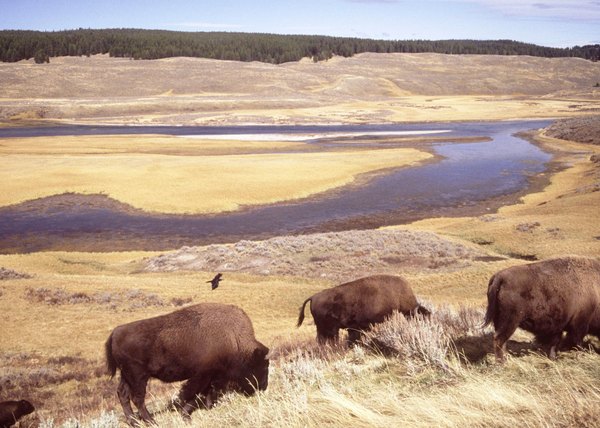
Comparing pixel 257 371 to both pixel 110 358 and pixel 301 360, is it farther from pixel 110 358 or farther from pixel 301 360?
pixel 110 358

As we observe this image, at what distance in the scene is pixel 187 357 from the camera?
281 inches

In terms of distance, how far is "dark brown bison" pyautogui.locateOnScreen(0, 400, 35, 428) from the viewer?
26.0 ft

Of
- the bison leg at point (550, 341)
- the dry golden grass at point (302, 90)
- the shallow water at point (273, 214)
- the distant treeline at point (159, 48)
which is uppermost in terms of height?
the distant treeline at point (159, 48)

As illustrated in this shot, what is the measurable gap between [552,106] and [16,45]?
13780 centimetres

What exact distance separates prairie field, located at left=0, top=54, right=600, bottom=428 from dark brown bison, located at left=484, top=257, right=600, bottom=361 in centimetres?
35

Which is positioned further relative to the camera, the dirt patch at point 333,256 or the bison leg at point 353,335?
the dirt patch at point 333,256

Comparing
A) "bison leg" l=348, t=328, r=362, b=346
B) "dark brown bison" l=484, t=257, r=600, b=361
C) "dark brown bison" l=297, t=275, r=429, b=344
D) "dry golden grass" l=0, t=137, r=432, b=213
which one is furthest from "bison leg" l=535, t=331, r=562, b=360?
"dry golden grass" l=0, t=137, r=432, b=213

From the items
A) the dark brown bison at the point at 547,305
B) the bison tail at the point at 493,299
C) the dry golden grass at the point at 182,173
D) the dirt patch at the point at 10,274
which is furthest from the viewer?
the dry golden grass at the point at 182,173

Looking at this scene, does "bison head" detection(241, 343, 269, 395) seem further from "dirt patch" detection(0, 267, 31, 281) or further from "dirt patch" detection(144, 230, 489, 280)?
"dirt patch" detection(0, 267, 31, 281)

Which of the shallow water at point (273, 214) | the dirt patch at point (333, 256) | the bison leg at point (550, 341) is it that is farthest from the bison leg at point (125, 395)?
the shallow water at point (273, 214)

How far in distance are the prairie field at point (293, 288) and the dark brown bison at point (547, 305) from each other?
35cm

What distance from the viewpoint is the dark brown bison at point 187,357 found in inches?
279

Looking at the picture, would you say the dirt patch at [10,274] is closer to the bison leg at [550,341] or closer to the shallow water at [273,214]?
the shallow water at [273,214]

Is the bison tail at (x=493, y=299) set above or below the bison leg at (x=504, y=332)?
above
